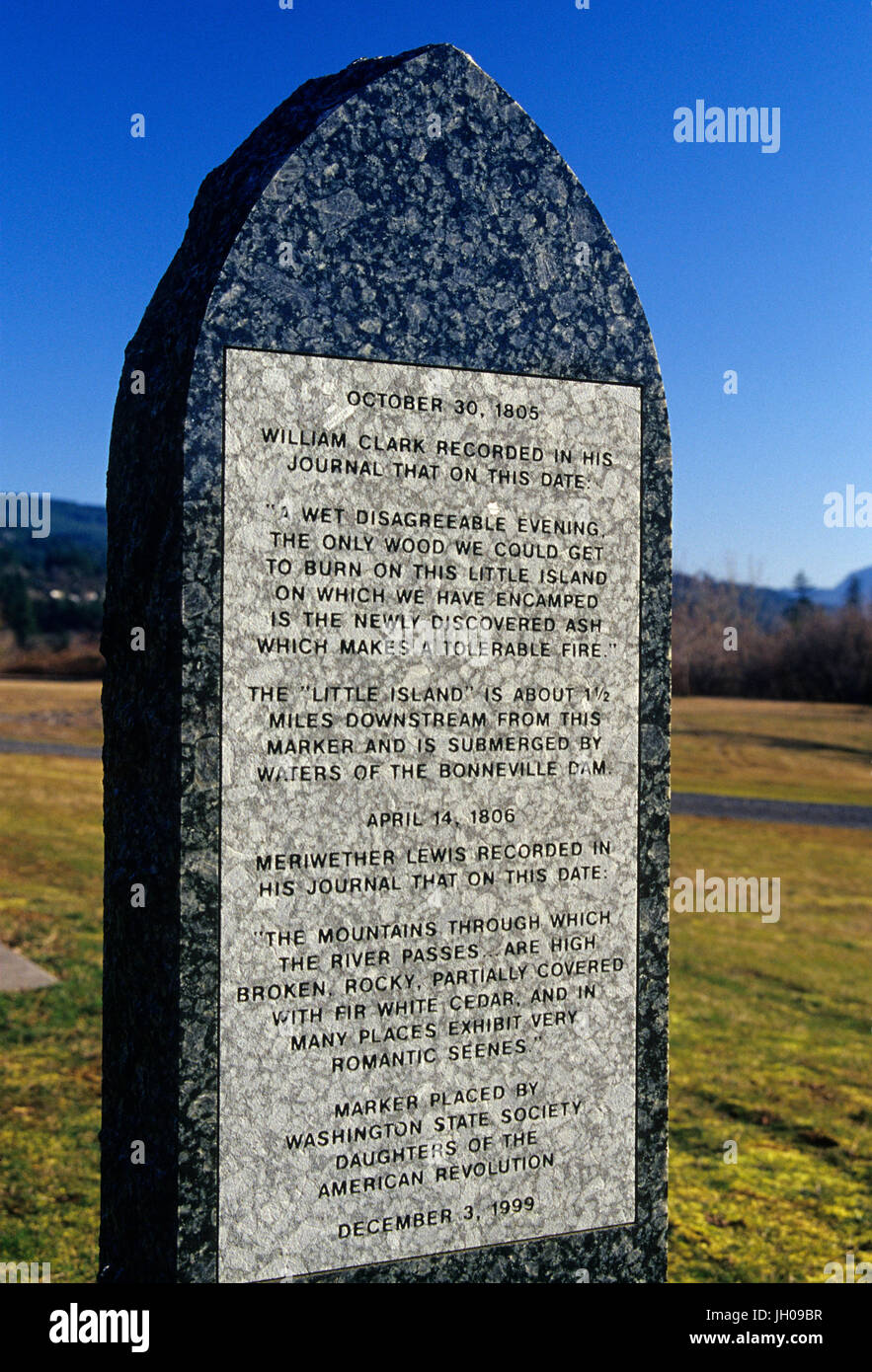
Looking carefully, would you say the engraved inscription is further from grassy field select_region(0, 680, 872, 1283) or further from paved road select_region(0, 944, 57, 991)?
paved road select_region(0, 944, 57, 991)

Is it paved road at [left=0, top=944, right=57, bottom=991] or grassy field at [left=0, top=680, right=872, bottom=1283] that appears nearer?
grassy field at [left=0, top=680, right=872, bottom=1283]

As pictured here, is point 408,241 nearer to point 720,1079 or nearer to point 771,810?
point 720,1079

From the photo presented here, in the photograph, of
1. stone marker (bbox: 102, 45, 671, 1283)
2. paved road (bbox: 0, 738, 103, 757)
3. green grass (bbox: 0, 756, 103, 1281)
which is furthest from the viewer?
paved road (bbox: 0, 738, 103, 757)

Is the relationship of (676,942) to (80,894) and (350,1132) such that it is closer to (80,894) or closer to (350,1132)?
(80,894)

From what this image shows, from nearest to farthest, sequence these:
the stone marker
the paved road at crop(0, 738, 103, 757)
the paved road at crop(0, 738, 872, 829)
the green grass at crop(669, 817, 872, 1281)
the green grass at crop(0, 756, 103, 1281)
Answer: the stone marker → the green grass at crop(0, 756, 103, 1281) → the green grass at crop(669, 817, 872, 1281) → the paved road at crop(0, 738, 872, 829) → the paved road at crop(0, 738, 103, 757)

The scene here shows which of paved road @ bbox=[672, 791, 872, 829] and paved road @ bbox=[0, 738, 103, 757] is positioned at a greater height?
paved road @ bbox=[0, 738, 103, 757]

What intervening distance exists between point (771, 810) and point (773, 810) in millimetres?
40

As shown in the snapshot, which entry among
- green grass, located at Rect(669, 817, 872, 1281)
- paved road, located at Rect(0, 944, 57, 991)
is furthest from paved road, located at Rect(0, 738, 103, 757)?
green grass, located at Rect(669, 817, 872, 1281)

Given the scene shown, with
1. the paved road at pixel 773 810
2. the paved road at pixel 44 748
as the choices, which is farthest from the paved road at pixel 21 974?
the paved road at pixel 44 748

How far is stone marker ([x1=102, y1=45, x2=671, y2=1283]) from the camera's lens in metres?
2.83

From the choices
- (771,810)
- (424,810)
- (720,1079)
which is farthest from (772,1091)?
(771,810)

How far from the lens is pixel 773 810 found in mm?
19281

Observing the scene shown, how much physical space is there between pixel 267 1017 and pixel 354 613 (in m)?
1.01

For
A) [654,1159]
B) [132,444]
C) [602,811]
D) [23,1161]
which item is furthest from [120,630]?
[23,1161]
